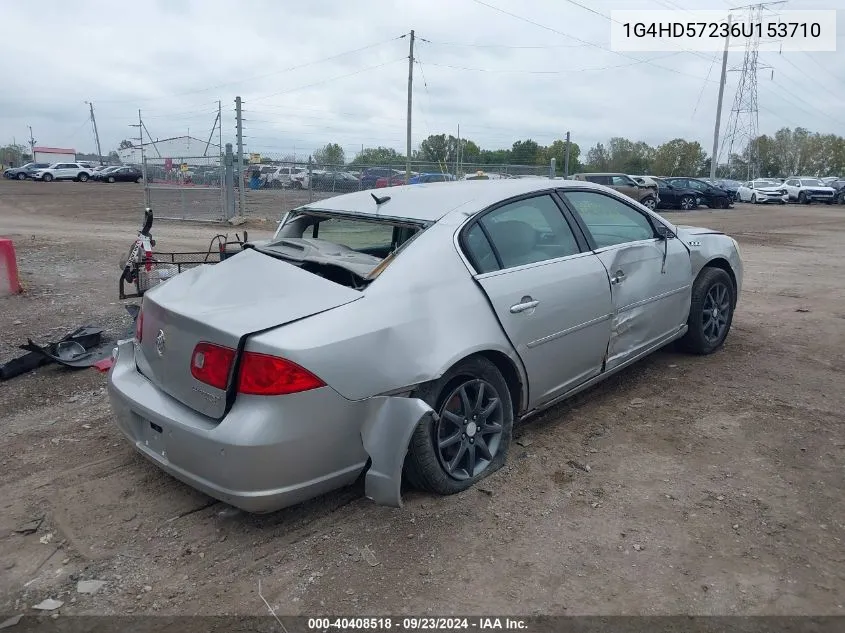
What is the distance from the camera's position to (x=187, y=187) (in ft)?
62.4

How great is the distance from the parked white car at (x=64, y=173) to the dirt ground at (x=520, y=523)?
48.6 meters

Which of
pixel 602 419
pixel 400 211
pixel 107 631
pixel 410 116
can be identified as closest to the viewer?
pixel 107 631

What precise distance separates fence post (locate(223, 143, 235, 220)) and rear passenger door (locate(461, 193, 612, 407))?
1553 cm

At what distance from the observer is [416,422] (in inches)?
116

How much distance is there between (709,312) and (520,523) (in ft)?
10.1

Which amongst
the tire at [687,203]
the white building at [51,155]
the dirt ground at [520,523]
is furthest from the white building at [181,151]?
the white building at [51,155]

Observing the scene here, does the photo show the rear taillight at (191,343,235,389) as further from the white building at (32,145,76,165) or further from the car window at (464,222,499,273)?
the white building at (32,145,76,165)

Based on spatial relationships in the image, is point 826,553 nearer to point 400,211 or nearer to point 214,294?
point 400,211

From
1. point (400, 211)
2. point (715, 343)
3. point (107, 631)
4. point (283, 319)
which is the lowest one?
point (107, 631)

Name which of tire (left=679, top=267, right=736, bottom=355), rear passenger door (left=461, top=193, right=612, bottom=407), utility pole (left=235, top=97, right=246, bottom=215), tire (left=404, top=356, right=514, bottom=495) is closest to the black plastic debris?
tire (left=404, top=356, right=514, bottom=495)

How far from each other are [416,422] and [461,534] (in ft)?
1.92

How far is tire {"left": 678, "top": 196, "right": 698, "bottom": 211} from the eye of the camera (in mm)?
30684

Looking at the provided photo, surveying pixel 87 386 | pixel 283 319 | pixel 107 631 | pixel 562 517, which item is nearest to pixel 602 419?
pixel 562 517

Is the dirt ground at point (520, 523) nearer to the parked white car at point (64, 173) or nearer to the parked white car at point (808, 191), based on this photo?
the parked white car at point (808, 191)
